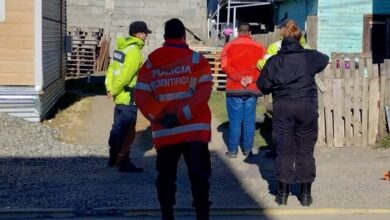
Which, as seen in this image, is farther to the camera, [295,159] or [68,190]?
[68,190]

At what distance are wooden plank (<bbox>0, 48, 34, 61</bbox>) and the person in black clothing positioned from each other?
5.82 metres

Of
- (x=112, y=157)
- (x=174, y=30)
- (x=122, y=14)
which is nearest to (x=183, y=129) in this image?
(x=174, y=30)

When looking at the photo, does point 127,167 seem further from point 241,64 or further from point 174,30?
point 174,30

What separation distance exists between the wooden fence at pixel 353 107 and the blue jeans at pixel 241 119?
4.29 feet

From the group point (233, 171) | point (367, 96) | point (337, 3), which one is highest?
point (337, 3)

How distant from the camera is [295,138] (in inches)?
293

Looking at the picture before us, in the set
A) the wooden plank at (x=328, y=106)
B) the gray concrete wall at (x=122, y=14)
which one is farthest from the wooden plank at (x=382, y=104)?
the gray concrete wall at (x=122, y=14)

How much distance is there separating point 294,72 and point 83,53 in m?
19.9

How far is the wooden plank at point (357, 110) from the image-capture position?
11.0m

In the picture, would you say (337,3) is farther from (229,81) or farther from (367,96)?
(229,81)

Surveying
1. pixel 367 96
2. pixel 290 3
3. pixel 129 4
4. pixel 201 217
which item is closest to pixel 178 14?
pixel 129 4

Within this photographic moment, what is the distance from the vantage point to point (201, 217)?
6293 millimetres

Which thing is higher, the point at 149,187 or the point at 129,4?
the point at 129,4

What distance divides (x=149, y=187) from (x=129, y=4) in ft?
71.4
